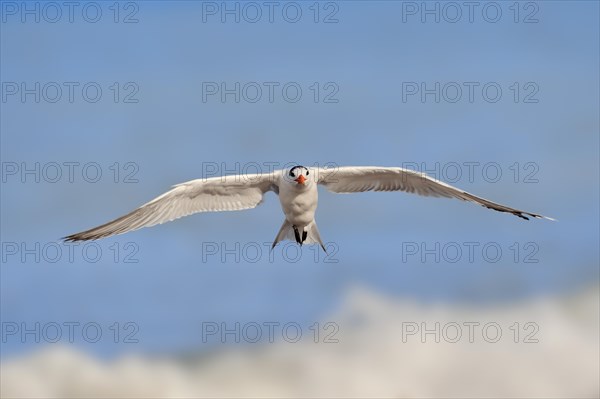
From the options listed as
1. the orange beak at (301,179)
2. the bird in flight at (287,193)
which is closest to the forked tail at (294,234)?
the bird in flight at (287,193)

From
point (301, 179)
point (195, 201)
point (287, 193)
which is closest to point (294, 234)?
point (287, 193)

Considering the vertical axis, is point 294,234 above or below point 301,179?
below

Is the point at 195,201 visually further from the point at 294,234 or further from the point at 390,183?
the point at 390,183

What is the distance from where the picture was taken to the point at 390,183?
17.4 metres

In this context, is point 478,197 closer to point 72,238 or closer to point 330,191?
point 330,191

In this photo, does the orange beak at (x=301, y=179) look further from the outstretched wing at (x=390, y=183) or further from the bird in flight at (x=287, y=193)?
the outstretched wing at (x=390, y=183)

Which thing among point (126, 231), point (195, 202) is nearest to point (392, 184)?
point (195, 202)

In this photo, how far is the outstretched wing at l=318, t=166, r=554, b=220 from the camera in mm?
16719

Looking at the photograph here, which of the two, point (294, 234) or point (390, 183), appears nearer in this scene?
point (294, 234)

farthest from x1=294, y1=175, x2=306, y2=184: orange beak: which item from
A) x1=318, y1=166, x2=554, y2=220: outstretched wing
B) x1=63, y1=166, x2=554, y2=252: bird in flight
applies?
x1=318, y1=166, x2=554, y2=220: outstretched wing

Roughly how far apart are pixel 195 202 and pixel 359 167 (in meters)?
3.05

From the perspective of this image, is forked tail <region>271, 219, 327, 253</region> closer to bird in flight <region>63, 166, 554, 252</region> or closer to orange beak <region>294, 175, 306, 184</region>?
bird in flight <region>63, 166, 554, 252</region>

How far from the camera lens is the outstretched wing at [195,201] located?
641 inches

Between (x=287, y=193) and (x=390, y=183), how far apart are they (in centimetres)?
206
